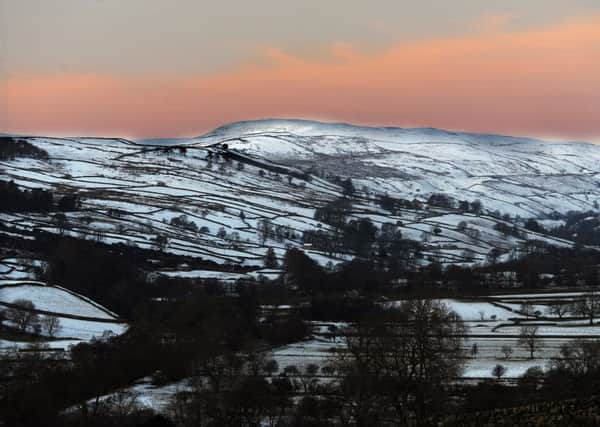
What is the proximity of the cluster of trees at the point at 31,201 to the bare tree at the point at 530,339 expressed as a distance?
75987mm

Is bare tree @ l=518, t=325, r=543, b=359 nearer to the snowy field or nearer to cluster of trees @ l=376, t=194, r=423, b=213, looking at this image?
the snowy field

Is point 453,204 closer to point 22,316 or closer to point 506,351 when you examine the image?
point 506,351

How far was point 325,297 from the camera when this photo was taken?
7388 cm

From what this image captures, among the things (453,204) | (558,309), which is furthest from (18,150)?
(558,309)

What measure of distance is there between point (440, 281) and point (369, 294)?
Answer: 46.3 ft

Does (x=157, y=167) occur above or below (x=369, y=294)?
above

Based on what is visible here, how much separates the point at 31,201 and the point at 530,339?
8284 cm

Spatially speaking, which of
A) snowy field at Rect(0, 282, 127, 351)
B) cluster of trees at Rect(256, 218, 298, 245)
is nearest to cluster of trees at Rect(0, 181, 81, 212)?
cluster of trees at Rect(256, 218, 298, 245)

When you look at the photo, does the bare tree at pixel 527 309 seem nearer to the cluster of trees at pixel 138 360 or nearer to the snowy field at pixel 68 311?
the cluster of trees at pixel 138 360

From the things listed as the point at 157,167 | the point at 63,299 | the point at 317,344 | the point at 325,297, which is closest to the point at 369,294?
the point at 325,297

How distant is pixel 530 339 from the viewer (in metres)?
54.8

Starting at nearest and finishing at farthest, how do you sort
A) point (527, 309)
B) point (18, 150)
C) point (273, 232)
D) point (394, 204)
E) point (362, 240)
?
point (527, 309) < point (273, 232) < point (362, 240) < point (394, 204) < point (18, 150)

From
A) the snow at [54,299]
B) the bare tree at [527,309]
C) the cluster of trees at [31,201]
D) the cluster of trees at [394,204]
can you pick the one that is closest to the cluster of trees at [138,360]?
the snow at [54,299]

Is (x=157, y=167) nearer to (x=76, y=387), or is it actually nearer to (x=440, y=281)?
(x=440, y=281)
